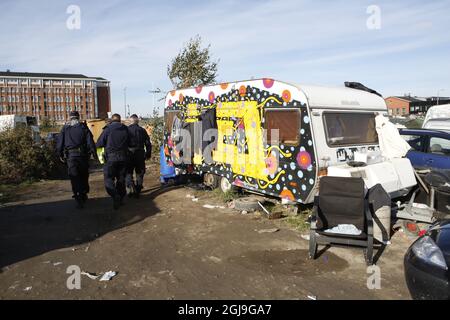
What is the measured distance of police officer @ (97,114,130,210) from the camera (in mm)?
7605

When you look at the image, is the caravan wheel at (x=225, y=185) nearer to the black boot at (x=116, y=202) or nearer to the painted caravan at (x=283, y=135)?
the painted caravan at (x=283, y=135)

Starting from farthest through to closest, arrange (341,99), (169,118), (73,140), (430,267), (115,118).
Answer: (169,118) < (115,118) < (73,140) < (341,99) < (430,267)

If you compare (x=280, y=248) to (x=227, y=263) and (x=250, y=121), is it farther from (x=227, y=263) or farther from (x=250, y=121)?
(x=250, y=121)

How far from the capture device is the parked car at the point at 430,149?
26.6 feet

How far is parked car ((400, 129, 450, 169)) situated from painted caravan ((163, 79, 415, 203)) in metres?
1.64

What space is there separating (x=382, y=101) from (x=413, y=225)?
3048 mm

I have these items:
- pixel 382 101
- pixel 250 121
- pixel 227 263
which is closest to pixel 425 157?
pixel 382 101

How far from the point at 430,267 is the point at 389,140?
4282 millimetres

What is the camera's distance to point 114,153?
25.0 feet

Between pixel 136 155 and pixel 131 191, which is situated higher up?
pixel 136 155

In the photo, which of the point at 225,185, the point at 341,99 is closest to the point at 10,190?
the point at 225,185

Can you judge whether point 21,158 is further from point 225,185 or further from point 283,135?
point 283,135

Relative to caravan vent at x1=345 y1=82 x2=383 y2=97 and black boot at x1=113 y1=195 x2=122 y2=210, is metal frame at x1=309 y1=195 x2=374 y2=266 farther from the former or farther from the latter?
black boot at x1=113 y1=195 x2=122 y2=210

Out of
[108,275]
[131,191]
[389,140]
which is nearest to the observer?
[108,275]
